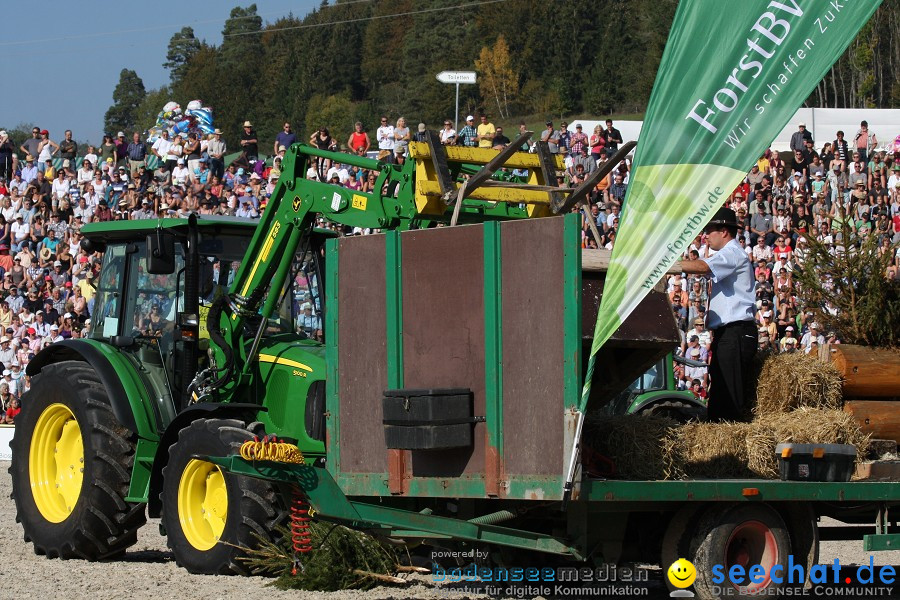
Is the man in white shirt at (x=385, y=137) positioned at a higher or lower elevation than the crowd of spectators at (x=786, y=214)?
higher

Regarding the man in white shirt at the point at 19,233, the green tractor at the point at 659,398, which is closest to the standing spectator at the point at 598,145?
the green tractor at the point at 659,398

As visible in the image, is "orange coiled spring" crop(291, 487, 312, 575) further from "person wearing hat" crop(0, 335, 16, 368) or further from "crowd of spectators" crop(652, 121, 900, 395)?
"person wearing hat" crop(0, 335, 16, 368)

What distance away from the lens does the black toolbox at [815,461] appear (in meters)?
7.59

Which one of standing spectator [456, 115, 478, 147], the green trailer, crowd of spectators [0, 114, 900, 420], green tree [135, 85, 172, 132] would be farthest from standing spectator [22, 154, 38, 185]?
green tree [135, 85, 172, 132]

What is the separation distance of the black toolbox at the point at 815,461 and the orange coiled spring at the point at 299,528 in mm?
3103

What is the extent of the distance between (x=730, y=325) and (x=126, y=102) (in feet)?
338

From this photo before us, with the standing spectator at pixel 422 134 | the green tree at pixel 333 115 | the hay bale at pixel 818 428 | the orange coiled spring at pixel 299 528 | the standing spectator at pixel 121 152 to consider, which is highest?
the green tree at pixel 333 115

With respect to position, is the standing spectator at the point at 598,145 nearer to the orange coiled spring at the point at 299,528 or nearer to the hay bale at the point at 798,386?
the hay bale at the point at 798,386

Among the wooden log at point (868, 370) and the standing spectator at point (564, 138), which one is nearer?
the wooden log at point (868, 370)

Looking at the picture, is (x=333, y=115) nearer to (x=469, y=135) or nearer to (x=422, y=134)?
(x=469, y=135)

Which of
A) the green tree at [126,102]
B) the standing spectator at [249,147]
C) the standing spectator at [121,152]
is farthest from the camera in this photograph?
the green tree at [126,102]

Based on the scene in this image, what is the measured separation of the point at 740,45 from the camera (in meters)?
6.79

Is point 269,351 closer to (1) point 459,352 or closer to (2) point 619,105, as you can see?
(1) point 459,352

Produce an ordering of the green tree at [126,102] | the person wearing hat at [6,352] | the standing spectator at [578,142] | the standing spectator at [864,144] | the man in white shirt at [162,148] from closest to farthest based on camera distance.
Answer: the standing spectator at [864,144] → the person wearing hat at [6,352] → the standing spectator at [578,142] → the man in white shirt at [162,148] → the green tree at [126,102]
